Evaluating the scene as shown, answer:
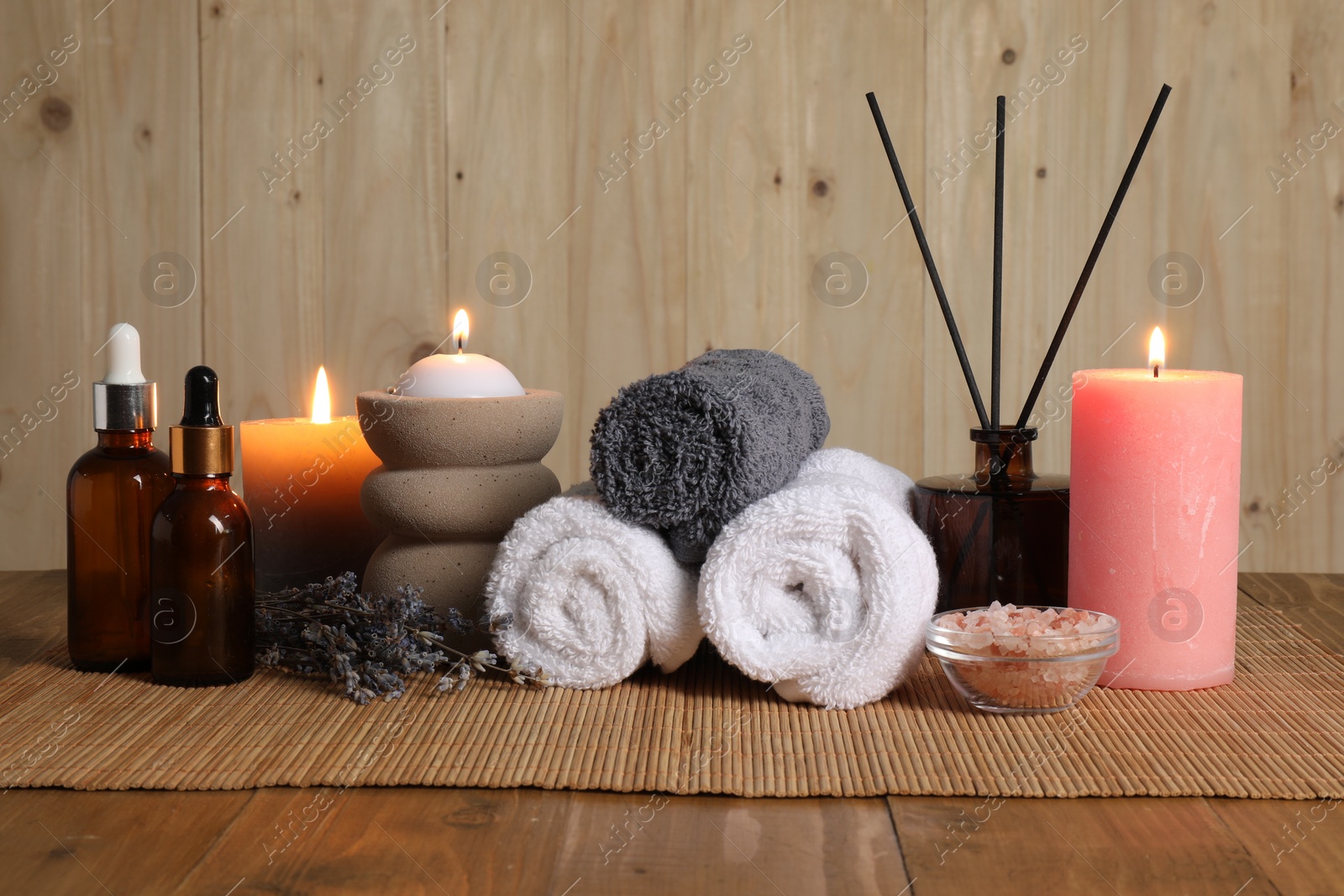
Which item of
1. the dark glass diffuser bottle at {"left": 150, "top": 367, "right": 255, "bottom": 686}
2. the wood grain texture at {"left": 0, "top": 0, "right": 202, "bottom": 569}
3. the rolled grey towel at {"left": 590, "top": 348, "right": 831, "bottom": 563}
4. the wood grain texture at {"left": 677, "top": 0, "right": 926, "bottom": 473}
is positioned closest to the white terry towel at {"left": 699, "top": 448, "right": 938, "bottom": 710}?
the rolled grey towel at {"left": 590, "top": 348, "right": 831, "bottom": 563}

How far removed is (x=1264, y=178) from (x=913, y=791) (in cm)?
94

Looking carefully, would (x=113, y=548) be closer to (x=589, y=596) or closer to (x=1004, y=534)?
(x=589, y=596)

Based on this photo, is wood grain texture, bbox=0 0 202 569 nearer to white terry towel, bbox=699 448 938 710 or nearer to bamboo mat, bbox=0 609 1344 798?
bamboo mat, bbox=0 609 1344 798

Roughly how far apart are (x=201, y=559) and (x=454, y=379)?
0.19 meters

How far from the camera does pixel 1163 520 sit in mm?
688

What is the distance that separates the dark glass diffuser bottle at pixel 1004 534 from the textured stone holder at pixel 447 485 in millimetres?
274

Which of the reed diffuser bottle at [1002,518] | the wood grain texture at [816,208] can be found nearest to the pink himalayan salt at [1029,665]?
the reed diffuser bottle at [1002,518]

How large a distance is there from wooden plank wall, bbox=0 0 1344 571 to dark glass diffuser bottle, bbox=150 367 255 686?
0.54 metres

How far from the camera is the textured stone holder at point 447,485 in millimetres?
729

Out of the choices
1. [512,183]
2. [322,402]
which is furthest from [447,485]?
[512,183]

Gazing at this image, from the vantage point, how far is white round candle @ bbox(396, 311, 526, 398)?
75 centimetres

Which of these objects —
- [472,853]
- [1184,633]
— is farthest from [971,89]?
[472,853]

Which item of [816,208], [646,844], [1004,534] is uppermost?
[816,208]

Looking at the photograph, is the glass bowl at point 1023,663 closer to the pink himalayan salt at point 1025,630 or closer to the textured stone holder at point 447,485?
the pink himalayan salt at point 1025,630
